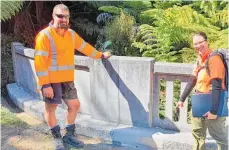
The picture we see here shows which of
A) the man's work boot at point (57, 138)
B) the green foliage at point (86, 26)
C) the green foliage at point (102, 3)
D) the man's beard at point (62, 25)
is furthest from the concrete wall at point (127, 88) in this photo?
the green foliage at point (102, 3)

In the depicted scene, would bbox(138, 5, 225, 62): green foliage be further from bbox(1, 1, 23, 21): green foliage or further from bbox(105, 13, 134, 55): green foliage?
bbox(1, 1, 23, 21): green foliage

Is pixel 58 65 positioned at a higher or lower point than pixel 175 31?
Answer: lower

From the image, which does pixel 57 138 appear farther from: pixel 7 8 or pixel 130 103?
pixel 7 8

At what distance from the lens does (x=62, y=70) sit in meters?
4.05

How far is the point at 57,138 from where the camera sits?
4.29 metres

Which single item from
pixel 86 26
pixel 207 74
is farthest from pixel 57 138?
pixel 86 26

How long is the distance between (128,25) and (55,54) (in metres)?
2.36

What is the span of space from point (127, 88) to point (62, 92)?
833mm

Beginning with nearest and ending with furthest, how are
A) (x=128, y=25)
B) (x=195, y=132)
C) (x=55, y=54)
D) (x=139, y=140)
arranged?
(x=195, y=132), (x=55, y=54), (x=139, y=140), (x=128, y=25)

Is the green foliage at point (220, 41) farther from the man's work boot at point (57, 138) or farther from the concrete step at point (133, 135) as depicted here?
the man's work boot at point (57, 138)

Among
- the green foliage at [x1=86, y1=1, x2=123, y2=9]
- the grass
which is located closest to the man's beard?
the grass

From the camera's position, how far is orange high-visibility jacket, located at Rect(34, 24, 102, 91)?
3817 millimetres

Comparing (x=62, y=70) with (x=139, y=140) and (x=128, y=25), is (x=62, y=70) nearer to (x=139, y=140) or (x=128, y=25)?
(x=139, y=140)

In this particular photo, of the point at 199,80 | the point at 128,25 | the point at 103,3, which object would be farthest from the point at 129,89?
the point at 103,3
